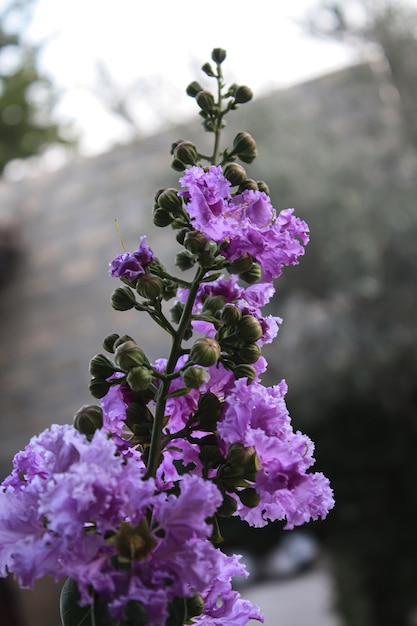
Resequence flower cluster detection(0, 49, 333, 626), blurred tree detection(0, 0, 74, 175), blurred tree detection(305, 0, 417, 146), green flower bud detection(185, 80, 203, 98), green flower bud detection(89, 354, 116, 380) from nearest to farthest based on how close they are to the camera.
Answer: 1. flower cluster detection(0, 49, 333, 626)
2. green flower bud detection(89, 354, 116, 380)
3. green flower bud detection(185, 80, 203, 98)
4. blurred tree detection(305, 0, 417, 146)
5. blurred tree detection(0, 0, 74, 175)

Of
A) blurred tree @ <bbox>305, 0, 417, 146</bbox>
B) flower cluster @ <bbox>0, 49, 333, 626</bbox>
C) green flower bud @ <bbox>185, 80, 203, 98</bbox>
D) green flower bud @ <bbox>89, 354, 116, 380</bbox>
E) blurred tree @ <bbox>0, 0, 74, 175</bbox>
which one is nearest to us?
flower cluster @ <bbox>0, 49, 333, 626</bbox>

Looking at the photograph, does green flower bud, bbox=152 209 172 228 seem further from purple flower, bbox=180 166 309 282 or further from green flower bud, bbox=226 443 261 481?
green flower bud, bbox=226 443 261 481

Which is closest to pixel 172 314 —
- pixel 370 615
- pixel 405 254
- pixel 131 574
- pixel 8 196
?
pixel 131 574

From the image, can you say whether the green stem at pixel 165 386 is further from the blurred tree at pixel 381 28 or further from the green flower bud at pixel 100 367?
the blurred tree at pixel 381 28

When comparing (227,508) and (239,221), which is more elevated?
(239,221)

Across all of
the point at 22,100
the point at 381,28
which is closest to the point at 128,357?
the point at 381,28

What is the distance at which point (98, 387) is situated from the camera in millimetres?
508

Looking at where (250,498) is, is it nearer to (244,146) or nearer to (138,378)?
(138,378)

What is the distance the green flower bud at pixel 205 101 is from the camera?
608mm

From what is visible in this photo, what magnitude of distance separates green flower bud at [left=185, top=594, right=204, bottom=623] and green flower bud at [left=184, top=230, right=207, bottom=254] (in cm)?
22

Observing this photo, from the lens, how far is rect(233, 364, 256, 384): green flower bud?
491mm

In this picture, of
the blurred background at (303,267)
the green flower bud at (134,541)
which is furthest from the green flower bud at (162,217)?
the blurred background at (303,267)

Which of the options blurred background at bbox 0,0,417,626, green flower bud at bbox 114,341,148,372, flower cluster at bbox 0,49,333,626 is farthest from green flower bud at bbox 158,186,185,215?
blurred background at bbox 0,0,417,626

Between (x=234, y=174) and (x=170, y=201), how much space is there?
51 mm
